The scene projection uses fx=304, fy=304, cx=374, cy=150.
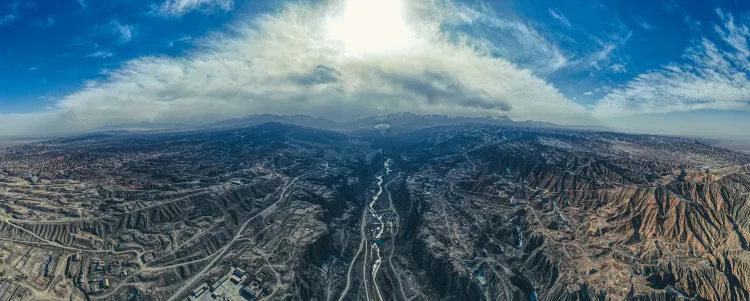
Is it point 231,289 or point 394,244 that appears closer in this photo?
point 231,289

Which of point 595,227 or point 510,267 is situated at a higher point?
point 595,227

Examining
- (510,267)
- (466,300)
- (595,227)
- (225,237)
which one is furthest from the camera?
(225,237)

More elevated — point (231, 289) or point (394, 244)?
point (231, 289)

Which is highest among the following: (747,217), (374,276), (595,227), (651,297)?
(747,217)

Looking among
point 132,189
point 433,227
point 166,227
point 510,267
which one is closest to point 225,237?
point 166,227

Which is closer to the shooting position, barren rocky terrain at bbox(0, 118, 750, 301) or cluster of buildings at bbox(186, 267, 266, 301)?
Result: barren rocky terrain at bbox(0, 118, 750, 301)

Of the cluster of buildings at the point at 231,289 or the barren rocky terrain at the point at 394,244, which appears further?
the cluster of buildings at the point at 231,289

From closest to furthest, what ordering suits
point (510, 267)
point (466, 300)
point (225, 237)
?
point (466, 300)
point (510, 267)
point (225, 237)

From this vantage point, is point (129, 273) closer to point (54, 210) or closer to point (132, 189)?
point (54, 210)

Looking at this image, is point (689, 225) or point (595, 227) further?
point (595, 227)

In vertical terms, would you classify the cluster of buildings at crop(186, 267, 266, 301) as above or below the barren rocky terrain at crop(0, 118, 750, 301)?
below

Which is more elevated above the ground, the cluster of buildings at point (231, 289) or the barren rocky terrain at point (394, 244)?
the barren rocky terrain at point (394, 244)
